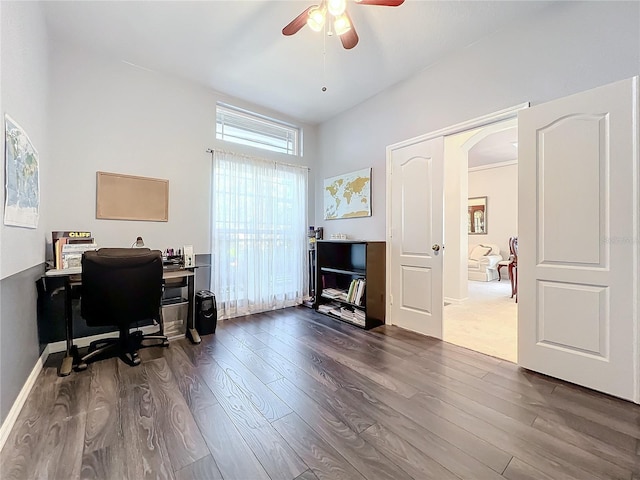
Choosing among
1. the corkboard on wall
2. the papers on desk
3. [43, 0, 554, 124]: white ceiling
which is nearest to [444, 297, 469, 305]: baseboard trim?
[43, 0, 554, 124]: white ceiling

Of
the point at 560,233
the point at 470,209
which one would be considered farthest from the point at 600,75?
the point at 470,209

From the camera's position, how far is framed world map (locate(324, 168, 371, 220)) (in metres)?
3.63

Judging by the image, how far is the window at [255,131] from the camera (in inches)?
144

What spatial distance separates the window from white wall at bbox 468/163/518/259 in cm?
545

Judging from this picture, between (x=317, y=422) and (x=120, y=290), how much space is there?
1.79m

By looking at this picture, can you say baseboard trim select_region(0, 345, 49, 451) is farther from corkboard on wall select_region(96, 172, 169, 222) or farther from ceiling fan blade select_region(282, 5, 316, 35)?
ceiling fan blade select_region(282, 5, 316, 35)

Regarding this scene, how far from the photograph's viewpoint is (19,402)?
1.64 m

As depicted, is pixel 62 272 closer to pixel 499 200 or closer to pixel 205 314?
Answer: pixel 205 314

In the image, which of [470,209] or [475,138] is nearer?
[475,138]

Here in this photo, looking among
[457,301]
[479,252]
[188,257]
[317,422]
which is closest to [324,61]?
[188,257]

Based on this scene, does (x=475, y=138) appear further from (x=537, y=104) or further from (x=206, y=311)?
(x=206, y=311)

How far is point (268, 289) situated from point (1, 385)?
2608mm

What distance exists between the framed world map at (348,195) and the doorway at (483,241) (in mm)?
1053

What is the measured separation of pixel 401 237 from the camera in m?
3.24
